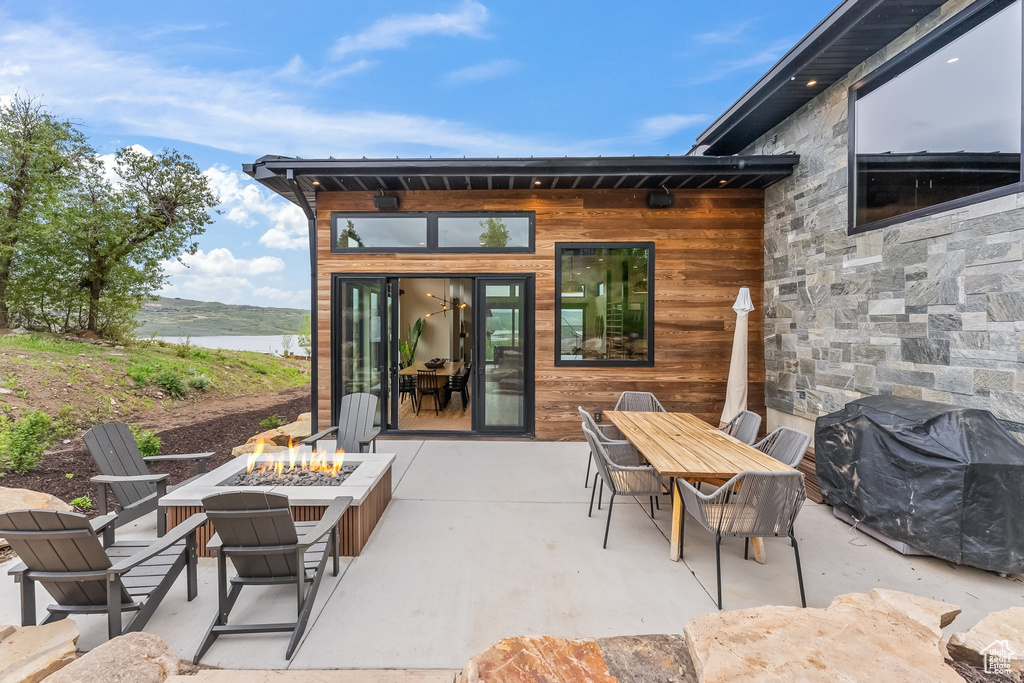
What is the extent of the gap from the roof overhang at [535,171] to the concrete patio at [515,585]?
153 inches

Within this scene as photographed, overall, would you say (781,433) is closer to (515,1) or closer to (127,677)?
(127,677)

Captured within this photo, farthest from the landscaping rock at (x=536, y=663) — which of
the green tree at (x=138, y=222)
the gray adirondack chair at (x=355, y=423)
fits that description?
the green tree at (x=138, y=222)

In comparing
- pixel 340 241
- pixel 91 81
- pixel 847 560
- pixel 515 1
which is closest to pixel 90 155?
Answer: pixel 91 81

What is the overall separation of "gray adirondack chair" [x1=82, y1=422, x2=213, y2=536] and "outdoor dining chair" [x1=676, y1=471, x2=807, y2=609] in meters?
3.74

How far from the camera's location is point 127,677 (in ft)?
4.65

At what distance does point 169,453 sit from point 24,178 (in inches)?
356

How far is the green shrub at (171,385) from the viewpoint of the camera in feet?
27.9

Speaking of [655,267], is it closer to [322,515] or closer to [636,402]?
[636,402]

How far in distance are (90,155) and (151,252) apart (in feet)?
8.57

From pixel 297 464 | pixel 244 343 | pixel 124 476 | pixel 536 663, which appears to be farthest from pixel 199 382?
pixel 536 663

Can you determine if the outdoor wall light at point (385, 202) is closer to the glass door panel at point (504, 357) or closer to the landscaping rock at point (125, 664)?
the glass door panel at point (504, 357)

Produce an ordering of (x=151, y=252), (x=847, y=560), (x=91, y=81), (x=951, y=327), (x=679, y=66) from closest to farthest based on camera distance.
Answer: (x=847, y=560) < (x=951, y=327) < (x=151, y=252) < (x=91, y=81) < (x=679, y=66)

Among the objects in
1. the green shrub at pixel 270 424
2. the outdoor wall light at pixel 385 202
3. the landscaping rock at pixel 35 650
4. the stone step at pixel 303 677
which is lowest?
the green shrub at pixel 270 424

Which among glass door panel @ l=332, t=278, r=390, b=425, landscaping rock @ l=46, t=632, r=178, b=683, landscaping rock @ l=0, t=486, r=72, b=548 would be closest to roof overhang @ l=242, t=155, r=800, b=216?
glass door panel @ l=332, t=278, r=390, b=425
